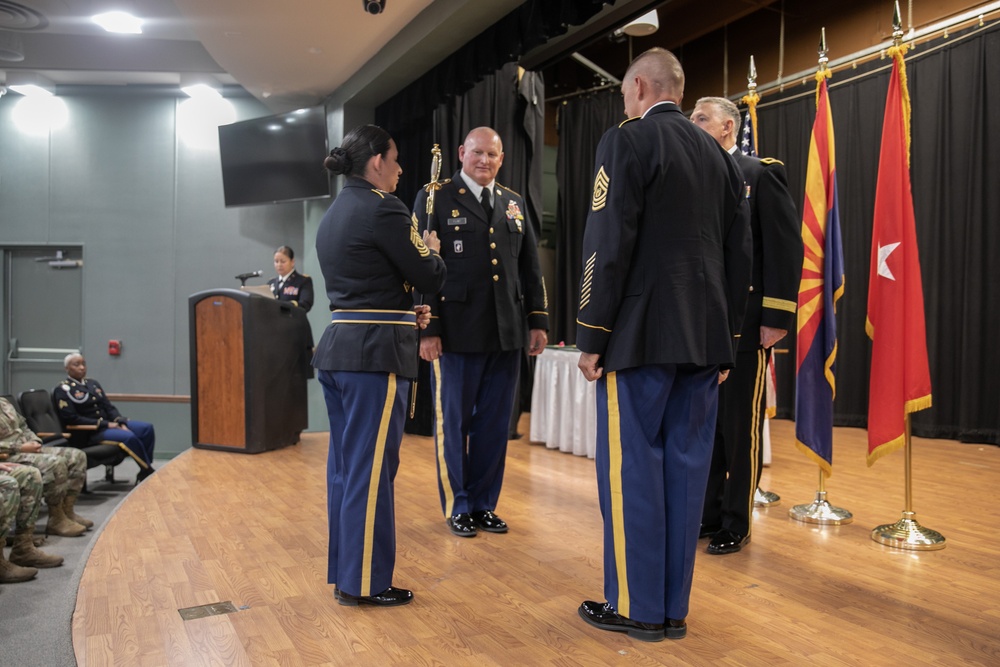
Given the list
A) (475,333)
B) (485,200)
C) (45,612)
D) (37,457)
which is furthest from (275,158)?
(45,612)

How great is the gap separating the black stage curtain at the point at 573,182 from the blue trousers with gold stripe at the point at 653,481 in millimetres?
6222

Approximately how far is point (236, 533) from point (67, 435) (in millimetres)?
2430

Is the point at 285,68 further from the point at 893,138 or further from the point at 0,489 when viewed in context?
the point at 893,138

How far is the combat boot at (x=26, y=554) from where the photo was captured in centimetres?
343

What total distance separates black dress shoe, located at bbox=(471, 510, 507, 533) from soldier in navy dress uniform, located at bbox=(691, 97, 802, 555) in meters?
0.81

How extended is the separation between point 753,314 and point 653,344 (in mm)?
1031

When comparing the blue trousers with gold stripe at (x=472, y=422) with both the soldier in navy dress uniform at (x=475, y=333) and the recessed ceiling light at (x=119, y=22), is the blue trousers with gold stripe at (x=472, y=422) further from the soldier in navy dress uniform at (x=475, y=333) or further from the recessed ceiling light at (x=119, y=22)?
the recessed ceiling light at (x=119, y=22)

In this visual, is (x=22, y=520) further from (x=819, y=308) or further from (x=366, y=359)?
(x=819, y=308)

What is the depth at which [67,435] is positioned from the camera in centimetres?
497

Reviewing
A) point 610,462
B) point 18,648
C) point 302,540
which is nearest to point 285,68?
point 302,540

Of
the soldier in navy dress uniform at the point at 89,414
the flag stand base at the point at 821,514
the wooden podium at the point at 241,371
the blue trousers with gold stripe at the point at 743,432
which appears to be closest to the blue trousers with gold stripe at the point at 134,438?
the soldier in navy dress uniform at the point at 89,414

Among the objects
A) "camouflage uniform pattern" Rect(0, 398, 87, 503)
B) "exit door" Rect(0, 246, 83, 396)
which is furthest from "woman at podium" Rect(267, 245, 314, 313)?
"exit door" Rect(0, 246, 83, 396)

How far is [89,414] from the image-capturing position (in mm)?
5270

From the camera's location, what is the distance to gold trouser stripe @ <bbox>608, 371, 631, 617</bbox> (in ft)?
6.78
